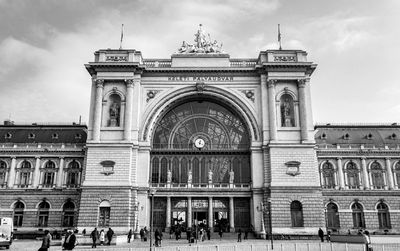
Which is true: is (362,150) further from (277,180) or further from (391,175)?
(277,180)

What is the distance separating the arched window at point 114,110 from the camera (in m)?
57.0

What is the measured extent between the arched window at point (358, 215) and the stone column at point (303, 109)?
14.3 meters

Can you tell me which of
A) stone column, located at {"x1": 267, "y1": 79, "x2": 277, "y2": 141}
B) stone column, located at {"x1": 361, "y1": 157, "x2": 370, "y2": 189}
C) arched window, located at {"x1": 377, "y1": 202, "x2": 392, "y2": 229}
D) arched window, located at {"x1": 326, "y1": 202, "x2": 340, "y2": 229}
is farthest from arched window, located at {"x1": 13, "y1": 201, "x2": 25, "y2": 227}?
arched window, located at {"x1": 377, "y1": 202, "x2": 392, "y2": 229}

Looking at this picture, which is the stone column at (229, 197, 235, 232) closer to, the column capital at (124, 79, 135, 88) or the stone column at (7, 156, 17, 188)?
the column capital at (124, 79, 135, 88)

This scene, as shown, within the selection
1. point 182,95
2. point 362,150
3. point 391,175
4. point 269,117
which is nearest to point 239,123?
point 269,117

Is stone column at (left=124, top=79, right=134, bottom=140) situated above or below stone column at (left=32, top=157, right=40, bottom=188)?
above

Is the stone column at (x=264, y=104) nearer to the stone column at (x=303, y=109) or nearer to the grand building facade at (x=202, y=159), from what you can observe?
the grand building facade at (x=202, y=159)

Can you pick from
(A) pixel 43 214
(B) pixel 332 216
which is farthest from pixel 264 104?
(A) pixel 43 214

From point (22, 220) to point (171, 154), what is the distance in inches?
963

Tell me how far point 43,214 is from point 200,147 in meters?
25.8

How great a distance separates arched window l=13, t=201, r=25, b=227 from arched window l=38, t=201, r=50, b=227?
260cm

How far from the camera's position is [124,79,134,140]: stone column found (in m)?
55.5

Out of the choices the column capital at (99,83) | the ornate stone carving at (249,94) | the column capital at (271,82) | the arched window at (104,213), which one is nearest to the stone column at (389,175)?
the column capital at (271,82)

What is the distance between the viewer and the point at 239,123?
5931cm
